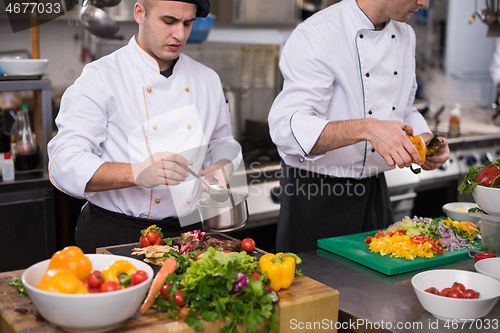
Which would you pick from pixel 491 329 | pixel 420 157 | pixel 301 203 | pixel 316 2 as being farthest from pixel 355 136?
pixel 316 2

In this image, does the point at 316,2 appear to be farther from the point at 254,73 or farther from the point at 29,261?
the point at 29,261

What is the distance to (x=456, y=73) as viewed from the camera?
16.9ft

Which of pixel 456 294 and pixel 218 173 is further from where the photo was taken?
pixel 218 173

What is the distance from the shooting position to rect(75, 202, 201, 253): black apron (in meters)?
1.82

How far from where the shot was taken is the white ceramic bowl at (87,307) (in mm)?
953

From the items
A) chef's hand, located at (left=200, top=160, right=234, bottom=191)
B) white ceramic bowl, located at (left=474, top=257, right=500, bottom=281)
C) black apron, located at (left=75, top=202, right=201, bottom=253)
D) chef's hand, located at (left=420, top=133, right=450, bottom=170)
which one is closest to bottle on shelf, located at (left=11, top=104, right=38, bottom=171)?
black apron, located at (left=75, top=202, right=201, bottom=253)

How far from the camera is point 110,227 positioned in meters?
1.83

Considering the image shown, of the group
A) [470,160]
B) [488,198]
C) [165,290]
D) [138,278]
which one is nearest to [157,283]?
[165,290]

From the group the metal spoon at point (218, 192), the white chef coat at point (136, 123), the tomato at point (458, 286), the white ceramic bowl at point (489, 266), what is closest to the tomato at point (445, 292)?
the tomato at point (458, 286)

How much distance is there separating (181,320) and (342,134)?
931 millimetres

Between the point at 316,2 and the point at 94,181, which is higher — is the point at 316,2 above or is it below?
above

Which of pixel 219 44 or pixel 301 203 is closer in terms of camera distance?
pixel 301 203

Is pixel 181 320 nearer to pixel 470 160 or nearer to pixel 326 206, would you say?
pixel 326 206

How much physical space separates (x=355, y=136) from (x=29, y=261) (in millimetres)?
1637
